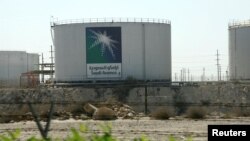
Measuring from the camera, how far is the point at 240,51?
58.4 m

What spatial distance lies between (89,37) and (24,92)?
8715 mm

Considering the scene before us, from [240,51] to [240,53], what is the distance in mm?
263

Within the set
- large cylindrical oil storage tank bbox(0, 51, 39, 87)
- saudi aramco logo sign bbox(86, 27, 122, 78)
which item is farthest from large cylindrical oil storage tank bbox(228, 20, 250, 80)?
large cylindrical oil storage tank bbox(0, 51, 39, 87)

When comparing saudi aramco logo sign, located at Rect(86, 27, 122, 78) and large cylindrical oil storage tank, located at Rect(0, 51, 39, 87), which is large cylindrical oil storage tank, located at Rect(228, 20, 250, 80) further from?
large cylindrical oil storage tank, located at Rect(0, 51, 39, 87)

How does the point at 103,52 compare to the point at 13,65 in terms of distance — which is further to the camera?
the point at 13,65

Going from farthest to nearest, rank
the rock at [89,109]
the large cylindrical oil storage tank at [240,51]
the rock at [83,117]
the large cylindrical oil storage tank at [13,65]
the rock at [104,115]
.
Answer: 1. the large cylindrical oil storage tank at [13,65]
2. the large cylindrical oil storage tank at [240,51]
3. the rock at [89,109]
4. the rock at [83,117]
5. the rock at [104,115]

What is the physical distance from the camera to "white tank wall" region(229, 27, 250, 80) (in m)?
57.6

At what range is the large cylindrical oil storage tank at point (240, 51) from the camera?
189 feet

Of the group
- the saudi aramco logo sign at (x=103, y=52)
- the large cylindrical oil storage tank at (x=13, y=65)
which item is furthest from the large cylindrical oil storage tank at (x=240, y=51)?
the large cylindrical oil storage tank at (x=13, y=65)

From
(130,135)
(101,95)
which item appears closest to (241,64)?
(101,95)

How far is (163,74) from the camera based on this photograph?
55.8 metres

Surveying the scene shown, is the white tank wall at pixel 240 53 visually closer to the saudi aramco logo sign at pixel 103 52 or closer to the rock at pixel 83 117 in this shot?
the saudi aramco logo sign at pixel 103 52

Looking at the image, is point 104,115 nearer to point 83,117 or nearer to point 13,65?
point 83,117

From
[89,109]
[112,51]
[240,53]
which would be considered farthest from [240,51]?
[89,109]
